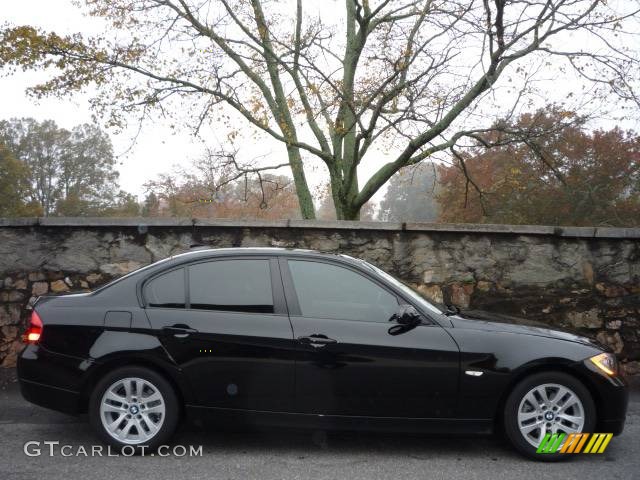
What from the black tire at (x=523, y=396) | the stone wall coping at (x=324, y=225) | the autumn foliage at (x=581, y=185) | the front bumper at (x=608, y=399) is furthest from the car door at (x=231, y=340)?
the autumn foliage at (x=581, y=185)

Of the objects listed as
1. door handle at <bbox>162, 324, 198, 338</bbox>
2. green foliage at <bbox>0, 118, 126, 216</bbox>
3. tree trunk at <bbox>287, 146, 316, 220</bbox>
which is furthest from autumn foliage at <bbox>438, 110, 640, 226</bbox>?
green foliage at <bbox>0, 118, 126, 216</bbox>

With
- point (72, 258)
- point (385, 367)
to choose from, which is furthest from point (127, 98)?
point (385, 367)

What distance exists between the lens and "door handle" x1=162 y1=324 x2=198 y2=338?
3.83 metres

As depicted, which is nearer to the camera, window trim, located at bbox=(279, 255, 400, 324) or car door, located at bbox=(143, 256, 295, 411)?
car door, located at bbox=(143, 256, 295, 411)

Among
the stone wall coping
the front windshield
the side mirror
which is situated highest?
the stone wall coping

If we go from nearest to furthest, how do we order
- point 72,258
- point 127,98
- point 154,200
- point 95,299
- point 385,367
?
point 385,367 → point 95,299 → point 72,258 → point 127,98 → point 154,200

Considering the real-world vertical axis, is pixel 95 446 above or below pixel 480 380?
below

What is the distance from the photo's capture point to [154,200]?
131ft

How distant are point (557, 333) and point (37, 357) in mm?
3755

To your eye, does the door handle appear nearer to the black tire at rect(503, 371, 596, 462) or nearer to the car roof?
the car roof

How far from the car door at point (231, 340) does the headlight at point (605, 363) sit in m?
2.13

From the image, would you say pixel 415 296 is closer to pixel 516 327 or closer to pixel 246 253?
pixel 516 327

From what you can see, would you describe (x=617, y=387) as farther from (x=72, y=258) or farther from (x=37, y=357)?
(x=72, y=258)

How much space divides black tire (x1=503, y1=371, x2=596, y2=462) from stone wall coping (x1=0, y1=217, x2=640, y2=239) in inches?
116
